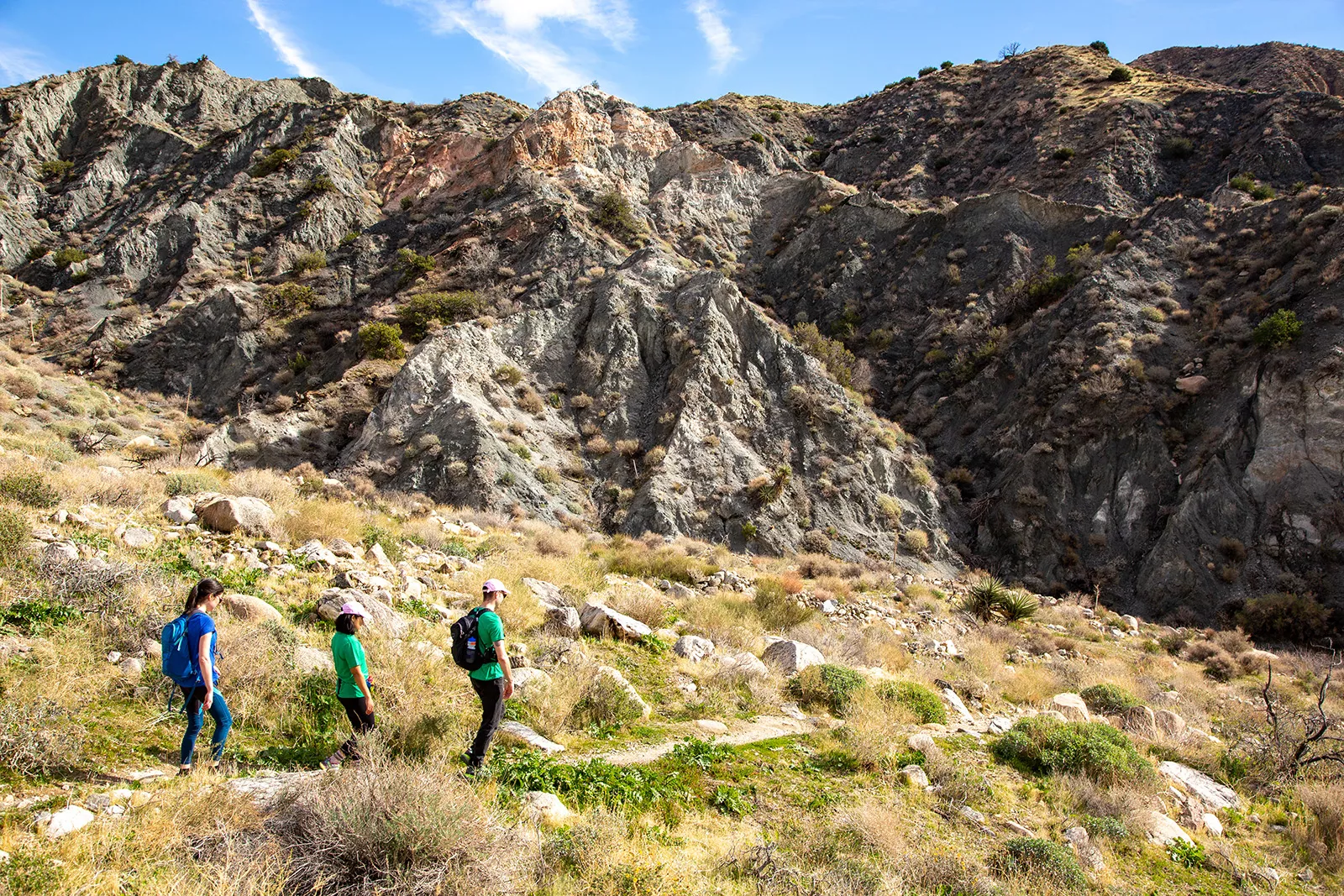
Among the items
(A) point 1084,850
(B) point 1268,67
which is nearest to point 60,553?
(A) point 1084,850

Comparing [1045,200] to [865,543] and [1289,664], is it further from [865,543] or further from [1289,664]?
[1289,664]

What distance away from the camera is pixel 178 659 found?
4781 mm

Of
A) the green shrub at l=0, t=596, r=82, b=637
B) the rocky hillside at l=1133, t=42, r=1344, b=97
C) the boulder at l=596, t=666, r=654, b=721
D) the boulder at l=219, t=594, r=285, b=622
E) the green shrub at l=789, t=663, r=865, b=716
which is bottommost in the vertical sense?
the green shrub at l=789, t=663, r=865, b=716

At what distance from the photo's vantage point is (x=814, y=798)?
5.86 meters

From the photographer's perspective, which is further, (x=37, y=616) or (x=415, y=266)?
(x=415, y=266)

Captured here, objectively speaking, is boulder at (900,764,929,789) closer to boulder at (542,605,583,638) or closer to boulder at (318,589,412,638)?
boulder at (542,605,583,638)

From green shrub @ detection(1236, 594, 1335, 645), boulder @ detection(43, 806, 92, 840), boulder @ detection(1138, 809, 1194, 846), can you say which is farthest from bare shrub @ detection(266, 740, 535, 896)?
green shrub @ detection(1236, 594, 1335, 645)

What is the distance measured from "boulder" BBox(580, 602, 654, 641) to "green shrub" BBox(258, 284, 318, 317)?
27.5 meters

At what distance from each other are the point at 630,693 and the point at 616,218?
29.1m

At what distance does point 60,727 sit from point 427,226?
34.4m

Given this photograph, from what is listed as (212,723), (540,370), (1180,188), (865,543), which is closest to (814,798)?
(212,723)

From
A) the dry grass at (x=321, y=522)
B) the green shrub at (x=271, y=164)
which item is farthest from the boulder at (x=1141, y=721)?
the green shrub at (x=271, y=164)

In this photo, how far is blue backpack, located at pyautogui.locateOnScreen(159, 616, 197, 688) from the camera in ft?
15.6

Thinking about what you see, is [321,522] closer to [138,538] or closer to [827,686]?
[138,538]
